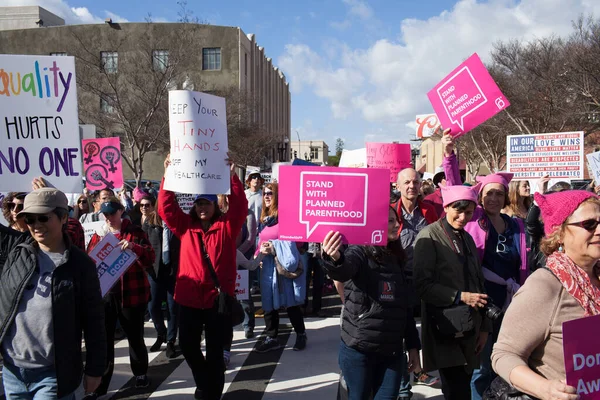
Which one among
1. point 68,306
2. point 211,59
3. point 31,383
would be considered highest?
point 211,59

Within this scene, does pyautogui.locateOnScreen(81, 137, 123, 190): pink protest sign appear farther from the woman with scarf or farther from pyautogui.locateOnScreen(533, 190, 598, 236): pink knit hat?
pyautogui.locateOnScreen(533, 190, 598, 236): pink knit hat

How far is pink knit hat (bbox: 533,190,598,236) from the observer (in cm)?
221

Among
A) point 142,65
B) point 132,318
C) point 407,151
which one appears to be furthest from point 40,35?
point 132,318

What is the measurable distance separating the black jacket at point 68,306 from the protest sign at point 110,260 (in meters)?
1.57

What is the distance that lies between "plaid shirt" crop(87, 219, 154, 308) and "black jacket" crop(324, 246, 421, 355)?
227 centimetres

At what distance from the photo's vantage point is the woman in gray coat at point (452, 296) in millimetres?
3570

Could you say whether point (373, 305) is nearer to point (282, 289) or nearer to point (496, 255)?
point (496, 255)

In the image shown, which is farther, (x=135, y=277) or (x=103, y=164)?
(x=103, y=164)

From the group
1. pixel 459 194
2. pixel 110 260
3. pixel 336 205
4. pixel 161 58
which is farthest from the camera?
pixel 161 58

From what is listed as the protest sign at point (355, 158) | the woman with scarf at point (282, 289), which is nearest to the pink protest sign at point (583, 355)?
the woman with scarf at point (282, 289)

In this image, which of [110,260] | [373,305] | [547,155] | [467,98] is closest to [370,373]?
[373,305]

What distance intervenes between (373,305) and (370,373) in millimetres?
453

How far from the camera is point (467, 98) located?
5320mm

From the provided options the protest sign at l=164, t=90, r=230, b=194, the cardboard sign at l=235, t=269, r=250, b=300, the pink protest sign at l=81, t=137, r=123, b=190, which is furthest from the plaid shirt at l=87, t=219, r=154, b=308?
the pink protest sign at l=81, t=137, r=123, b=190
